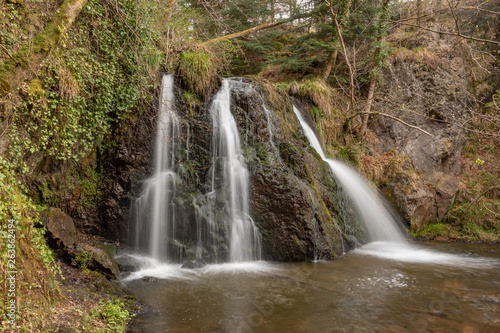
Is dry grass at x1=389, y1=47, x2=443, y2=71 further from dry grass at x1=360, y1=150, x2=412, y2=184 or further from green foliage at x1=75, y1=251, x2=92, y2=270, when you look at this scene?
green foliage at x1=75, y1=251, x2=92, y2=270

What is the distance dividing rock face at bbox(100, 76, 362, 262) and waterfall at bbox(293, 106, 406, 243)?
3.20ft

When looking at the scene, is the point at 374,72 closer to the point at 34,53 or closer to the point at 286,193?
the point at 286,193

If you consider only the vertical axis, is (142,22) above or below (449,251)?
above

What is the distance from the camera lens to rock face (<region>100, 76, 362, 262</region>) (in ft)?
21.4

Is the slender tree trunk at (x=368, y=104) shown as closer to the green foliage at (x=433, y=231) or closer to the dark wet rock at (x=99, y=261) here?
the green foliage at (x=433, y=231)

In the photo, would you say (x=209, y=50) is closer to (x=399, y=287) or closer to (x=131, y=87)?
(x=131, y=87)

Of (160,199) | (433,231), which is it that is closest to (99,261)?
(160,199)

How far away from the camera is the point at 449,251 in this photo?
310 inches

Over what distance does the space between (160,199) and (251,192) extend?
196 cm

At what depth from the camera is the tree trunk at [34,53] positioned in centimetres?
338

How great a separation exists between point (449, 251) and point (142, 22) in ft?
29.6

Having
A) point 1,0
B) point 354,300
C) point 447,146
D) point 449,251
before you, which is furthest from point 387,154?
point 1,0

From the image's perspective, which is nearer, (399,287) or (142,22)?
(399,287)

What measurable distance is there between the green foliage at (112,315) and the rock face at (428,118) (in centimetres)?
964
